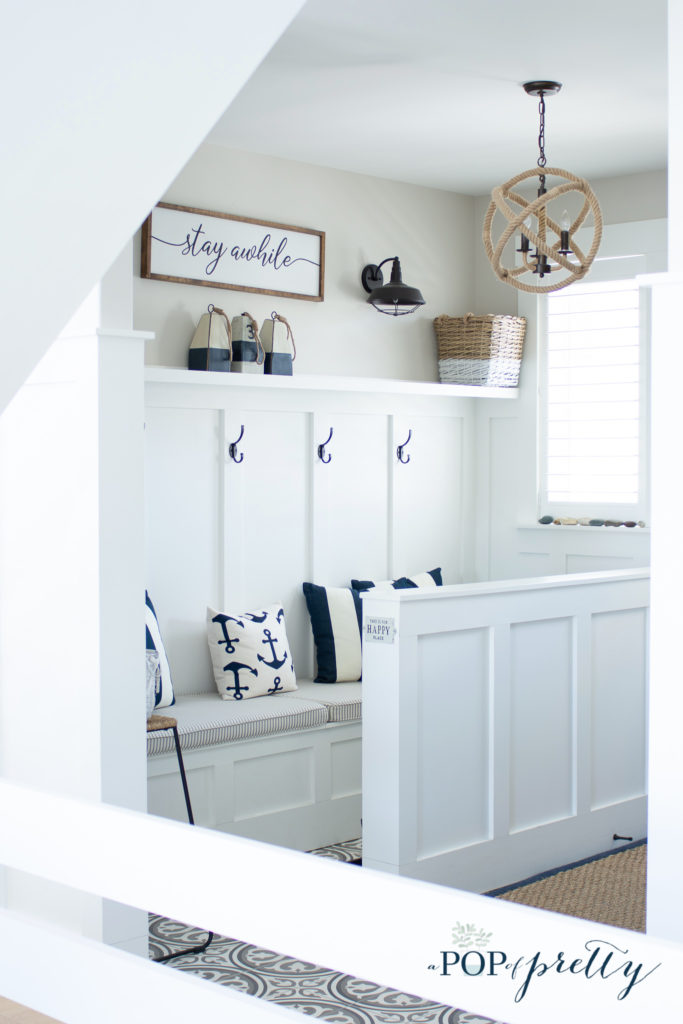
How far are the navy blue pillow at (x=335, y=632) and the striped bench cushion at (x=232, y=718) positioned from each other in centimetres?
37

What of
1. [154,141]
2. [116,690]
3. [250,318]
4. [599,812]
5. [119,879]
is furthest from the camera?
[250,318]

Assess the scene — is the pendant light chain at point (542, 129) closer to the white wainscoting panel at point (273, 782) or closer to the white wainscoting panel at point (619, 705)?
the white wainscoting panel at point (619, 705)

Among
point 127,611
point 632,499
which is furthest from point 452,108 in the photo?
point 127,611

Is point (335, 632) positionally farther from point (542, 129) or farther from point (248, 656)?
point (542, 129)

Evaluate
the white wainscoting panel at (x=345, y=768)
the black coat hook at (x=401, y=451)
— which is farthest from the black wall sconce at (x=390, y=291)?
the white wainscoting panel at (x=345, y=768)

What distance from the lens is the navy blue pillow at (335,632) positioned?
4.66 meters

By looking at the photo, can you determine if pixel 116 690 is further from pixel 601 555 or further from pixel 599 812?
pixel 601 555

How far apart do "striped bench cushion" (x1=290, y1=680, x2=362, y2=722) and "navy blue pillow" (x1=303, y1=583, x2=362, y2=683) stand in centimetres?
9

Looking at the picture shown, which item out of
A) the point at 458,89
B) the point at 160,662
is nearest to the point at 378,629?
the point at 160,662

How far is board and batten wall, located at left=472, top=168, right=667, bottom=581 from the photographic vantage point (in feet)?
16.6

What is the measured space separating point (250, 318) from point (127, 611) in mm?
2056

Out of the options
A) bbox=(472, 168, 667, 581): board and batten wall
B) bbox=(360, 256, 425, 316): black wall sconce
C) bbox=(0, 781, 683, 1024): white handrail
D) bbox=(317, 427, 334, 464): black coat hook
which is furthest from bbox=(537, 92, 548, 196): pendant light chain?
bbox=(0, 781, 683, 1024): white handrail

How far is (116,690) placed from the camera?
277cm

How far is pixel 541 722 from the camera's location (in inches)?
147
